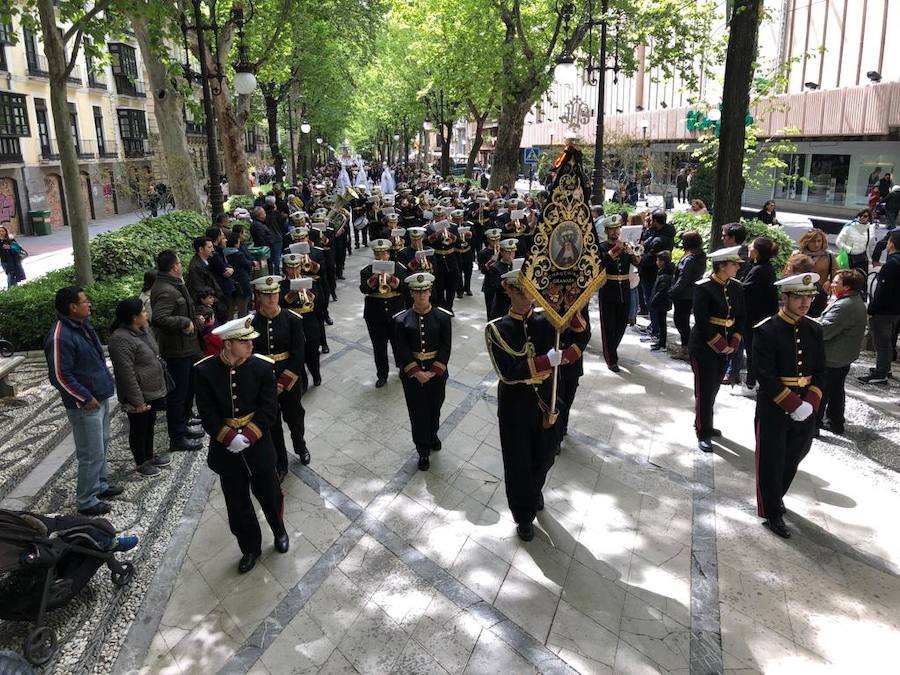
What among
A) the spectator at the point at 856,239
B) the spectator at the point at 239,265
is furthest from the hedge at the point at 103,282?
the spectator at the point at 856,239

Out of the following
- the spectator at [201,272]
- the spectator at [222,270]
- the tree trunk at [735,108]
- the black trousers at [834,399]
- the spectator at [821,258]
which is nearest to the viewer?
the black trousers at [834,399]

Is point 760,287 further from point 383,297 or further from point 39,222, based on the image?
point 39,222

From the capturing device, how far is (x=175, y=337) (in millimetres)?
7316

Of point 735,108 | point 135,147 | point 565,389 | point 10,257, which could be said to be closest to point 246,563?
point 565,389

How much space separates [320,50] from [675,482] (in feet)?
100

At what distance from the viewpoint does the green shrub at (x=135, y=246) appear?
11.5 metres

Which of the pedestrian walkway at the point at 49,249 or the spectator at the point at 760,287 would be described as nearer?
the spectator at the point at 760,287

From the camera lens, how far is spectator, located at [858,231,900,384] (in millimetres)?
8453

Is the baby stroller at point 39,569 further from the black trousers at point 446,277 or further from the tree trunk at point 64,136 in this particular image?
the black trousers at point 446,277

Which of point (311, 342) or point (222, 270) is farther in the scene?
point (222, 270)

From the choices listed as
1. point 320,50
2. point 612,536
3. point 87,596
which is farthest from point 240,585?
point 320,50

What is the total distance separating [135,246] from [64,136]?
290 centimetres

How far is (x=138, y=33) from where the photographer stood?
15.2 m

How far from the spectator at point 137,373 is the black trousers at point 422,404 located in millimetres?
2484
